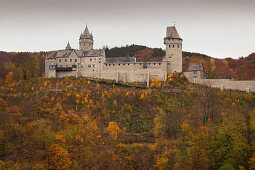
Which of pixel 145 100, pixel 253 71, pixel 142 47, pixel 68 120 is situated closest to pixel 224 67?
pixel 253 71

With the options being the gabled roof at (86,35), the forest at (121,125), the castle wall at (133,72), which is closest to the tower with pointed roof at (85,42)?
the gabled roof at (86,35)

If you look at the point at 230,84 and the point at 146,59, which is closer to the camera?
the point at 230,84

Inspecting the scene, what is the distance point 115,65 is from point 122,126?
1953 centimetres

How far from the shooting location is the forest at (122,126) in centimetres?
3061

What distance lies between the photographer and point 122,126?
44.1 metres

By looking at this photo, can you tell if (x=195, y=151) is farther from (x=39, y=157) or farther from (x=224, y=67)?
(x=224, y=67)

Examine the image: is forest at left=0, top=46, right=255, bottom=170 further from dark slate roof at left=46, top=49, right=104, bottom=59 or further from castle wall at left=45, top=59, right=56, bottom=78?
dark slate roof at left=46, top=49, right=104, bottom=59

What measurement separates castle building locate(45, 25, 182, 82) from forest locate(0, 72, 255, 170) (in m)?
2.93

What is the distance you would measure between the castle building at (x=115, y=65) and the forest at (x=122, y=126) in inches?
115

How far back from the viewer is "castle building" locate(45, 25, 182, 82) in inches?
2315

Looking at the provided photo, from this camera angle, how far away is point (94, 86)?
5597cm

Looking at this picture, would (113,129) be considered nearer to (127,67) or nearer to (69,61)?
(127,67)

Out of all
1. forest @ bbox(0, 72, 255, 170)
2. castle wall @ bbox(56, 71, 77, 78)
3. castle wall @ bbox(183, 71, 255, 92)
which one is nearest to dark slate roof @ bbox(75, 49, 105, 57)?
castle wall @ bbox(56, 71, 77, 78)

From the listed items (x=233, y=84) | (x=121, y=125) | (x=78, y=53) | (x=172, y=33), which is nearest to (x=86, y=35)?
(x=78, y=53)
